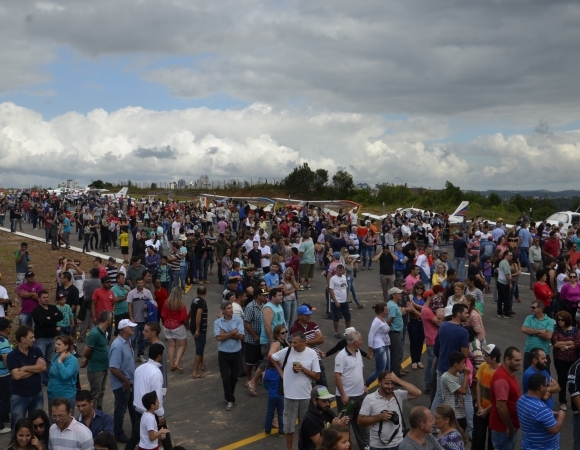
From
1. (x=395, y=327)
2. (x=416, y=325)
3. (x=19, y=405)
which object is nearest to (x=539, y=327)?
(x=395, y=327)

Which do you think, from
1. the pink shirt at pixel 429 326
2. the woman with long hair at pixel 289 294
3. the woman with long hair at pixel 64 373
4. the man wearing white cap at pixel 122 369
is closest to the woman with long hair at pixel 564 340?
the pink shirt at pixel 429 326

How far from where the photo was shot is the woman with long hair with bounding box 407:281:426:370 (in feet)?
35.3

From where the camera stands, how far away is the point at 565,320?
28.1 ft

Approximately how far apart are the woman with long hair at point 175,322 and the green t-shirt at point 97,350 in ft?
7.93

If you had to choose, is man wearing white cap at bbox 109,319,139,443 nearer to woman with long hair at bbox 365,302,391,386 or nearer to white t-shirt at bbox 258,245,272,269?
woman with long hair at bbox 365,302,391,386

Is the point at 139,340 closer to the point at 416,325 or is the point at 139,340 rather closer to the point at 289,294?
the point at 289,294

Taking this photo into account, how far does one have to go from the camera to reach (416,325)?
10.9 m

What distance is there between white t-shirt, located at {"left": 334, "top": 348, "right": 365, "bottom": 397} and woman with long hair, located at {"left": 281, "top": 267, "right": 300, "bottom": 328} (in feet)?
16.1

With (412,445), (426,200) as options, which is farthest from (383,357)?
(426,200)

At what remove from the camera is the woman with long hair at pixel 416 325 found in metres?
10.8

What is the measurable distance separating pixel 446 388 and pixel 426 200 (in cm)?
5922

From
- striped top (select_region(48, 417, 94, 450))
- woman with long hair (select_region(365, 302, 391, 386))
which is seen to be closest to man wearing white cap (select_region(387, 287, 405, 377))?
woman with long hair (select_region(365, 302, 391, 386))

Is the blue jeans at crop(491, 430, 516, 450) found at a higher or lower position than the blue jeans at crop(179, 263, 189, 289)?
lower

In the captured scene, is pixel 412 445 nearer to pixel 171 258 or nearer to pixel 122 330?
pixel 122 330
